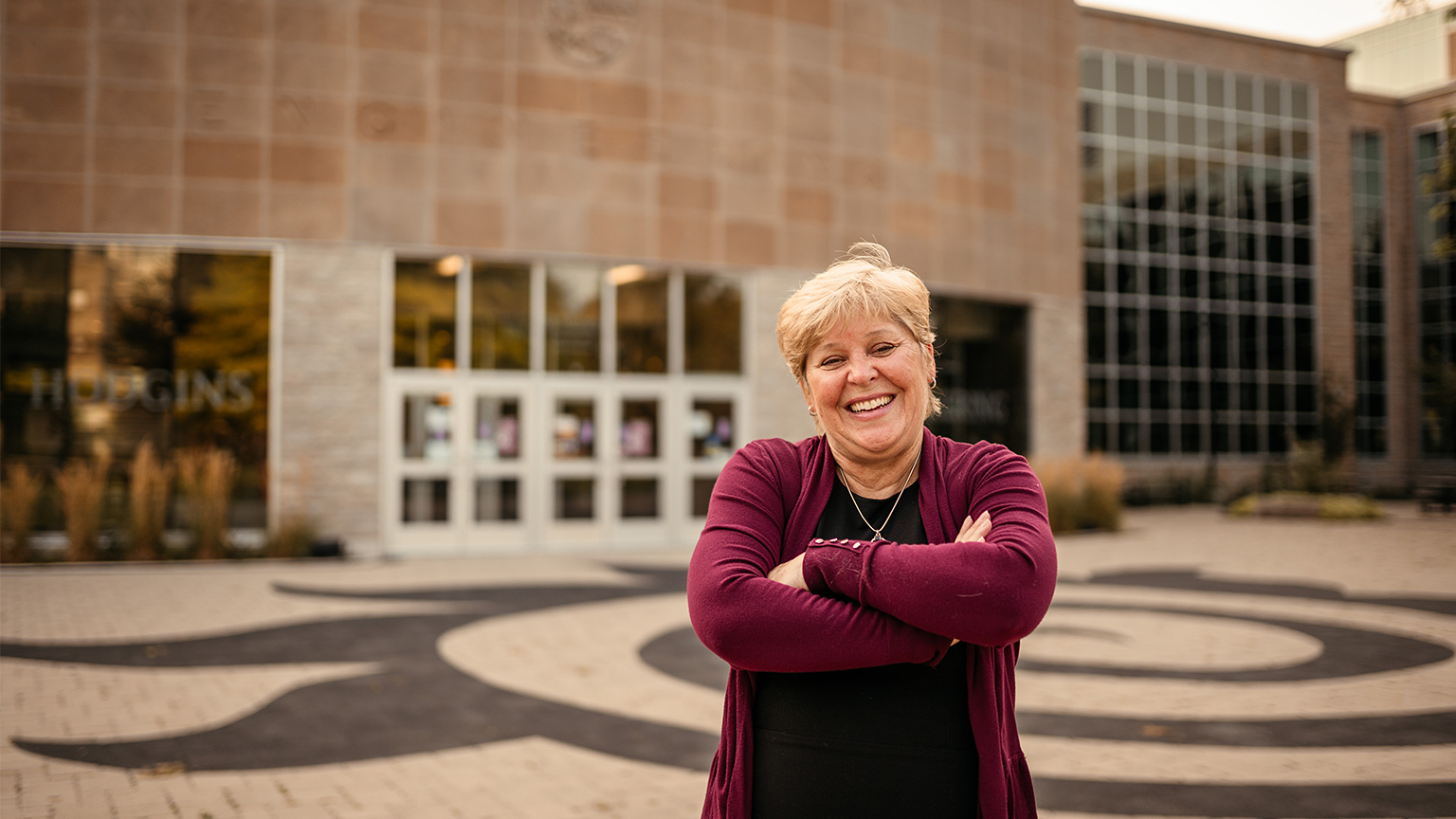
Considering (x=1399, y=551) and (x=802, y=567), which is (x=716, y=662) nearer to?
(x=802, y=567)

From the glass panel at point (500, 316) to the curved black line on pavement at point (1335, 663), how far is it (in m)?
11.6

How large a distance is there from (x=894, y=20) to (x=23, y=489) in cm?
1752

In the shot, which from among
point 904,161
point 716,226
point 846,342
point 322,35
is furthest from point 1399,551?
point 322,35

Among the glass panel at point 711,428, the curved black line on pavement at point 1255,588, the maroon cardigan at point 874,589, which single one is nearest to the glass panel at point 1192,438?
the curved black line on pavement at point 1255,588

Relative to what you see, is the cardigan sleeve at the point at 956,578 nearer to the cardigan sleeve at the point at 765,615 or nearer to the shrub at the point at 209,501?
the cardigan sleeve at the point at 765,615

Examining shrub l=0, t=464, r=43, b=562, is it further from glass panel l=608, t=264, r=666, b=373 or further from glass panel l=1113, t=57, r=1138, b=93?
glass panel l=1113, t=57, r=1138, b=93

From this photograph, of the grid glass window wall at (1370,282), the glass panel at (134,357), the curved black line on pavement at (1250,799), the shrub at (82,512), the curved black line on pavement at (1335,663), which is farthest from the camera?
the grid glass window wall at (1370,282)

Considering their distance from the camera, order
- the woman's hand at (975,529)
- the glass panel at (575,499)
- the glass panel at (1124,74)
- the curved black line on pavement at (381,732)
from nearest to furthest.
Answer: the woman's hand at (975,529)
the curved black line on pavement at (381,732)
the glass panel at (575,499)
the glass panel at (1124,74)

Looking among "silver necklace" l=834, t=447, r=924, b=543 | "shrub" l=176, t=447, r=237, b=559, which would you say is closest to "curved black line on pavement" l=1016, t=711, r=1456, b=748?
"silver necklace" l=834, t=447, r=924, b=543

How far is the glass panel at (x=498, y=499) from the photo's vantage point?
17.6m

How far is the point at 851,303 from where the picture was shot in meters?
2.24

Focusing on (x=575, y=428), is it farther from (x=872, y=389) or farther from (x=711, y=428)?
(x=872, y=389)

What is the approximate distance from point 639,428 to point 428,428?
3713mm

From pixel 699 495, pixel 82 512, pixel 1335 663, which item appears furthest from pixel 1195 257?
pixel 82 512
